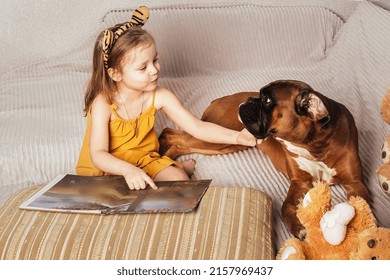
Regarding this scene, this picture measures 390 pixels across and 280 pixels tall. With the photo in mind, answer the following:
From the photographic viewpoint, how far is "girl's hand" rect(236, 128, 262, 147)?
5.78 ft

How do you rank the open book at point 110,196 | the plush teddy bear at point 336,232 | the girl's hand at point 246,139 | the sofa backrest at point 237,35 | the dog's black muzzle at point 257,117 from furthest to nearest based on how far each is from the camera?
the sofa backrest at point 237,35, the girl's hand at point 246,139, the dog's black muzzle at point 257,117, the open book at point 110,196, the plush teddy bear at point 336,232

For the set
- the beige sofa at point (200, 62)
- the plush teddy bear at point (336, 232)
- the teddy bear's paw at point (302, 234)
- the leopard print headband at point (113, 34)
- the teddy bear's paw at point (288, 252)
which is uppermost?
the leopard print headband at point (113, 34)

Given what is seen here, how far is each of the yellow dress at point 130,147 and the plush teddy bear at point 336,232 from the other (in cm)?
60

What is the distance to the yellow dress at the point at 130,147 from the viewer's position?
5.81ft

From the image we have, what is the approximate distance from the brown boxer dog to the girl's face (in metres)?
0.31

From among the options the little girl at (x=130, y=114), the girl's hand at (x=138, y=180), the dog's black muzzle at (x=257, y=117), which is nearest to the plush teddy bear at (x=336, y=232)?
the dog's black muzzle at (x=257, y=117)

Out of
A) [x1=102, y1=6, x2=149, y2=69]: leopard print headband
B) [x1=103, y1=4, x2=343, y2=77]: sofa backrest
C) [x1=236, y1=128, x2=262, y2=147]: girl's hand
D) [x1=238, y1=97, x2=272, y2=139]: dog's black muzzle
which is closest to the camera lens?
[x1=238, y1=97, x2=272, y2=139]: dog's black muzzle

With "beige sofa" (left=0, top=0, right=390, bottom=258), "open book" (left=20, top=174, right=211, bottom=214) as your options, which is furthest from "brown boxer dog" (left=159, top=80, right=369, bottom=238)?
"open book" (left=20, top=174, right=211, bottom=214)

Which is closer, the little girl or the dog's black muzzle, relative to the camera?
the dog's black muzzle

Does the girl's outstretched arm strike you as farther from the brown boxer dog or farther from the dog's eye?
the dog's eye

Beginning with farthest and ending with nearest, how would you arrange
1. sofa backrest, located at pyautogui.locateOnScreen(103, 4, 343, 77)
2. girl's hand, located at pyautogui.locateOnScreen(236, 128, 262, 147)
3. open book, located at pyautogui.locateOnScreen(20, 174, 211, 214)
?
sofa backrest, located at pyautogui.locateOnScreen(103, 4, 343, 77)
girl's hand, located at pyautogui.locateOnScreen(236, 128, 262, 147)
open book, located at pyautogui.locateOnScreen(20, 174, 211, 214)

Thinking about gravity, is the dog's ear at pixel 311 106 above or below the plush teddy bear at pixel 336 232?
above

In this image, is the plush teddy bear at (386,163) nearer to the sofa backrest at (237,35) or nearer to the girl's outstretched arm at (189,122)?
the girl's outstretched arm at (189,122)

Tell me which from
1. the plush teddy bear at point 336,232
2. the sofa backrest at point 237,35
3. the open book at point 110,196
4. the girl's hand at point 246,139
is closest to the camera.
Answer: the plush teddy bear at point 336,232
